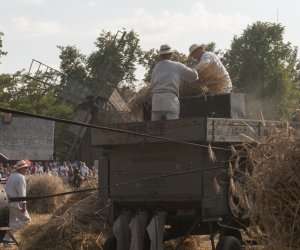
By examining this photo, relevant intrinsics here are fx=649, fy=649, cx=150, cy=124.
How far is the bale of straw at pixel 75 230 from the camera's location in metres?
10.4

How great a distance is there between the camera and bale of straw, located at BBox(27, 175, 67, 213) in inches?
850

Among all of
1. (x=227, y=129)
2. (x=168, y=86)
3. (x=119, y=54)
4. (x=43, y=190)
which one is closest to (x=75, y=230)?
(x=168, y=86)

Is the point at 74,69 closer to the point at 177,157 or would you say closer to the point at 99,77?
the point at 99,77

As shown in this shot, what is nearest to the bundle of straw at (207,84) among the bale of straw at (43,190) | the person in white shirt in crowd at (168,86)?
the person in white shirt in crowd at (168,86)

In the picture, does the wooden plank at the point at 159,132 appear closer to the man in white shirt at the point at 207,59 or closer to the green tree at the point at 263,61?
the man in white shirt at the point at 207,59

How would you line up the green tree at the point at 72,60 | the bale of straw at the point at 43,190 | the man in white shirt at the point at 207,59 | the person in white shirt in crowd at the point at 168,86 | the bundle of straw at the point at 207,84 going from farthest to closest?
the green tree at the point at 72,60, the bale of straw at the point at 43,190, the man in white shirt at the point at 207,59, the bundle of straw at the point at 207,84, the person in white shirt in crowd at the point at 168,86

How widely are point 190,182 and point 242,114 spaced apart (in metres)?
1.43

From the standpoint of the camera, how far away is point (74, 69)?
74.4m

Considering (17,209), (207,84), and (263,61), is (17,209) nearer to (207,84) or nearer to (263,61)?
(207,84)

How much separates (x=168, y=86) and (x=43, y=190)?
14601 millimetres

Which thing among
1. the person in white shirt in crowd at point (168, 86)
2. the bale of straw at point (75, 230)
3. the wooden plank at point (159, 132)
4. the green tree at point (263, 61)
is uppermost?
the green tree at point (263, 61)

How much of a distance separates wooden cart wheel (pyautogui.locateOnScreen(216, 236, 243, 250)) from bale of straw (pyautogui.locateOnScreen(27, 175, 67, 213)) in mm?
14366

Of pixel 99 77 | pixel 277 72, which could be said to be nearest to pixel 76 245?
pixel 99 77

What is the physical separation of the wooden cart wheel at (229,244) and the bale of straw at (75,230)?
10.5 ft
